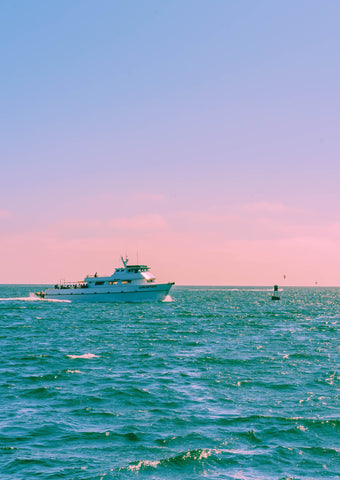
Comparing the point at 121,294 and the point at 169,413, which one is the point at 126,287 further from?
the point at 169,413

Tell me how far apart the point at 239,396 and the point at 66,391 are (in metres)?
7.98

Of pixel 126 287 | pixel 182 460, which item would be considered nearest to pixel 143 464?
pixel 182 460

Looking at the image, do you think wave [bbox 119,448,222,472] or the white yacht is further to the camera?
the white yacht

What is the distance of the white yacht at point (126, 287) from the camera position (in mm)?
97500

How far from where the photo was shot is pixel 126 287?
97438 mm

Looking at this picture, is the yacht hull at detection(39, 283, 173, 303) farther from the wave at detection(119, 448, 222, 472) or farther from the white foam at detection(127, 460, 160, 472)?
the white foam at detection(127, 460, 160, 472)

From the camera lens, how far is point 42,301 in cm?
11669

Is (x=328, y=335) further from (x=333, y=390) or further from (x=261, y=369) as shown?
(x=333, y=390)

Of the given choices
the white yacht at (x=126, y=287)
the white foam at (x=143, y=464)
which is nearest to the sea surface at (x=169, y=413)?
the white foam at (x=143, y=464)

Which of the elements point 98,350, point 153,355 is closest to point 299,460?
point 153,355

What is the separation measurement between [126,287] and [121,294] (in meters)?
2.13

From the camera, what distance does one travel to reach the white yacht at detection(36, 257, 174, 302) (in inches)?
3839

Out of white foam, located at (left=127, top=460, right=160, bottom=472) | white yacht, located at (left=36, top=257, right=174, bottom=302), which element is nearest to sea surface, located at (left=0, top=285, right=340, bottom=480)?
white foam, located at (left=127, top=460, right=160, bottom=472)

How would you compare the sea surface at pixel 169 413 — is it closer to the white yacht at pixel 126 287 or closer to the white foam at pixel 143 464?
the white foam at pixel 143 464
